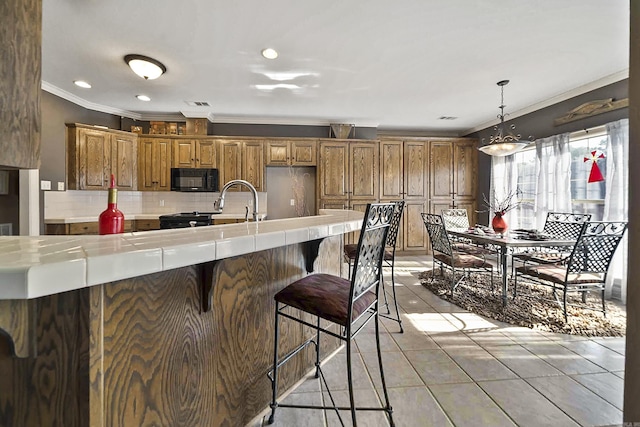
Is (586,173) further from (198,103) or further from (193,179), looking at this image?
(193,179)

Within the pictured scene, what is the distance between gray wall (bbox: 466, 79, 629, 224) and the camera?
3.31 m

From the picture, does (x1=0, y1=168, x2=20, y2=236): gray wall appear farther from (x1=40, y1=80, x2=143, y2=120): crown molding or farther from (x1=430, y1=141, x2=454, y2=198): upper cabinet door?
(x1=430, y1=141, x2=454, y2=198): upper cabinet door

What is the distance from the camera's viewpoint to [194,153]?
4.93 meters

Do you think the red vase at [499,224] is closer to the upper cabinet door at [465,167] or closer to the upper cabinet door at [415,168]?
the upper cabinet door at [415,168]

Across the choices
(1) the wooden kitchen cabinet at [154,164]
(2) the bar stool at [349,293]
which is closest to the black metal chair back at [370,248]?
(2) the bar stool at [349,293]

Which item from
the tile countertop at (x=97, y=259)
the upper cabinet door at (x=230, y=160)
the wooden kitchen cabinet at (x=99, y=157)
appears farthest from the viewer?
the upper cabinet door at (x=230, y=160)

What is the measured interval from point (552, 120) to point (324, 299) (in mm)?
4808

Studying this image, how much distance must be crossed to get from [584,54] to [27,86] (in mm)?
4372

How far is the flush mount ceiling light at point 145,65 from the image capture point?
297 cm

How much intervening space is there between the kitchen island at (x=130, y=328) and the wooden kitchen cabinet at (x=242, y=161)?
3.93 meters

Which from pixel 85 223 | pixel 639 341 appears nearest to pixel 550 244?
pixel 639 341

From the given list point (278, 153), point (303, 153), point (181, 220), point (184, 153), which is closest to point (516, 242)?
point (303, 153)

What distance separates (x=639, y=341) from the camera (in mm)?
751

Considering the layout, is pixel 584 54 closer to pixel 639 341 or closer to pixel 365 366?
pixel 639 341
